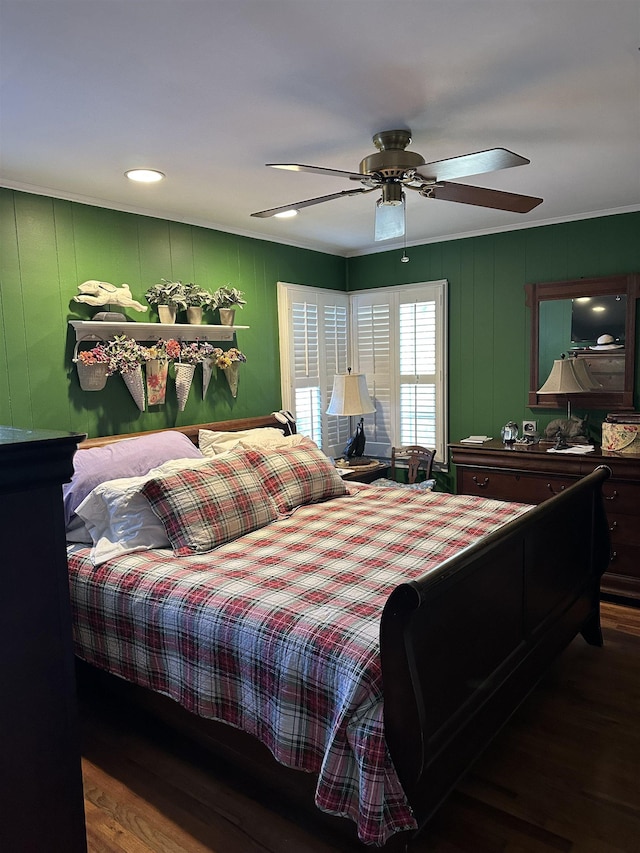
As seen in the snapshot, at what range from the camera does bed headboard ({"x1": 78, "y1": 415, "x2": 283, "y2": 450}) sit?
3.33 m

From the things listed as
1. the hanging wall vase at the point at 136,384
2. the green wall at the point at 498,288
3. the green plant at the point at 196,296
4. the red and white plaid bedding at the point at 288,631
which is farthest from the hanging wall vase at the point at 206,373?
the green wall at the point at 498,288

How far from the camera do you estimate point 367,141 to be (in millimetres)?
2553

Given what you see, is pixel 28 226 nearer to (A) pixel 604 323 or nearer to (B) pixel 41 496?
(B) pixel 41 496

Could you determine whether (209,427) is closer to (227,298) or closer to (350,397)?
(227,298)

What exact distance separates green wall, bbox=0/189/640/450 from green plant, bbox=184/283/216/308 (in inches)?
5.0

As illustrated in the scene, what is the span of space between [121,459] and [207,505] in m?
0.66

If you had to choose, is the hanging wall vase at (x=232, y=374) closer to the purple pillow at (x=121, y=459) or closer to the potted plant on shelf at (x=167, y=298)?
the potted plant on shelf at (x=167, y=298)

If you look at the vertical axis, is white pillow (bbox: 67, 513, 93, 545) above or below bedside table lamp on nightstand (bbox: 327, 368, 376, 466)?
below

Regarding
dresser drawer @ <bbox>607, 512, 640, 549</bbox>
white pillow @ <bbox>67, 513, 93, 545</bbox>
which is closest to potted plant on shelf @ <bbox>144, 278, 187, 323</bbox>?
white pillow @ <bbox>67, 513, 93, 545</bbox>

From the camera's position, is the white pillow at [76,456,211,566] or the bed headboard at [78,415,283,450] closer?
the white pillow at [76,456,211,566]

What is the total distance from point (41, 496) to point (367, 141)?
2238mm

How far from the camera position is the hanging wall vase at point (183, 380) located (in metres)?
3.74

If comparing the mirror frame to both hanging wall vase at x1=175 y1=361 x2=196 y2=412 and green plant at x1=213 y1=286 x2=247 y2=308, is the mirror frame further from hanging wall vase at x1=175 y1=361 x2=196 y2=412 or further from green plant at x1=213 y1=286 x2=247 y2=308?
hanging wall vase at x1=175 y1=361 x2=196 y2=412

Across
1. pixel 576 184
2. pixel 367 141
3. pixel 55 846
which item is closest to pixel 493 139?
pixel 367 141
